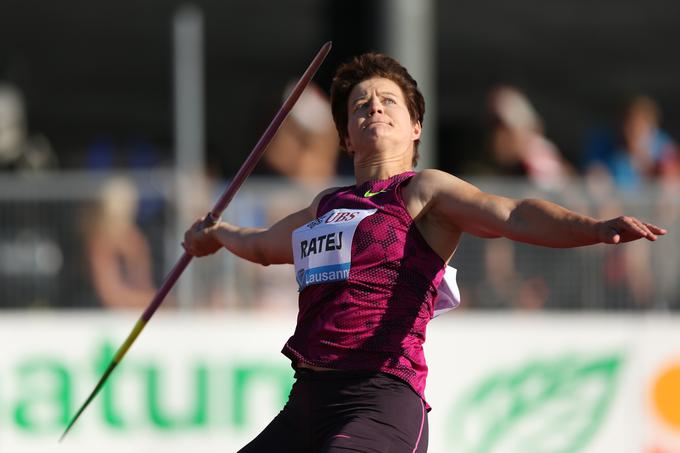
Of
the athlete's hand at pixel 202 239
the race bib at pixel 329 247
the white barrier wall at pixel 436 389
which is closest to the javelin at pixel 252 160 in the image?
the athlete's hand at pixel 202 239

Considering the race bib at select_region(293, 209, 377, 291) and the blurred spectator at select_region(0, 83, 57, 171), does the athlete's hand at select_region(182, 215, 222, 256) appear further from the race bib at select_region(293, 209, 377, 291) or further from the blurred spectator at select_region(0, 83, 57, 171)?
the blurred spectator at select_region(0, 83, 57, 171)

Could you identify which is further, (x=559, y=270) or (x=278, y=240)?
(x=559, y=270)

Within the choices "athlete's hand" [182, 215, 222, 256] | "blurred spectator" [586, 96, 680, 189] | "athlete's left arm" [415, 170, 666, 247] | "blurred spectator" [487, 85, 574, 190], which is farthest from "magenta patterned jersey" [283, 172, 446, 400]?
"blurred spectator" [586, 96, 680, 189]

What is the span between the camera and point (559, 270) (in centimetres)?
896

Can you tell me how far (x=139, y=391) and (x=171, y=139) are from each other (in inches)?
346

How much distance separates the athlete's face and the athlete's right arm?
289 mm

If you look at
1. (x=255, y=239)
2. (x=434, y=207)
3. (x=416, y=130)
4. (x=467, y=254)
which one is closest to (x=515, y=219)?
(x=434, y=207)

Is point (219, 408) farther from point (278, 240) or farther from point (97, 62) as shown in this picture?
point (97, 62)

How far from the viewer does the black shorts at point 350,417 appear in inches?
172

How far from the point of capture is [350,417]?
174 inches

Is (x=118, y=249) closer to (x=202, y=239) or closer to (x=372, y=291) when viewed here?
(x=202, y=239)

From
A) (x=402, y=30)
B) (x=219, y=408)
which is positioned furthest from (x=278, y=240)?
(x=402, y=30)

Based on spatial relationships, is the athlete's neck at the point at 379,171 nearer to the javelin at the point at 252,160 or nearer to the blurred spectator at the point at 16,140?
the javelin at the point at 252,160

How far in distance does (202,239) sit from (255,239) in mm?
393
